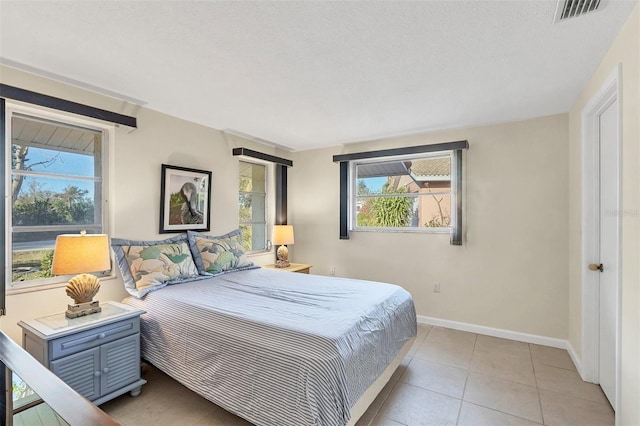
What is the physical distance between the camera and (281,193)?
15.3ft

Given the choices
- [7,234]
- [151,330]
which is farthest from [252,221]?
[7,234]

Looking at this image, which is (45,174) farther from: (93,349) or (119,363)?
(119,363)

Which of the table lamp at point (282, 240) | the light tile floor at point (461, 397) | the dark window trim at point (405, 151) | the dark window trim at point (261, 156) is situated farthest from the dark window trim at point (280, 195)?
the light tile floor at point (461, 397)

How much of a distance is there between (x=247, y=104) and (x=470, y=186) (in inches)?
105

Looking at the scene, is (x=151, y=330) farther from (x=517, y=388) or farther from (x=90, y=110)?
(x=517, y=388)

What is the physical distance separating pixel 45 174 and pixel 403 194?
12.2 feet

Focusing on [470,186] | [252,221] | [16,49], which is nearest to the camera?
[16,49]

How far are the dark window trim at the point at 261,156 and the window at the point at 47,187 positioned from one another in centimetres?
147

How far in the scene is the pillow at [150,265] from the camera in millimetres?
2521

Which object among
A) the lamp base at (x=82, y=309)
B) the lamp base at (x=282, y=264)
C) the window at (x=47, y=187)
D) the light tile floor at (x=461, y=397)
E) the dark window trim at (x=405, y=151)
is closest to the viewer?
the light tile floor at (x=461, y=397)

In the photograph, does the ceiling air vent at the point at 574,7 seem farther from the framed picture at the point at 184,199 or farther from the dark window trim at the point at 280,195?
the dark window trim at the point at 280,195

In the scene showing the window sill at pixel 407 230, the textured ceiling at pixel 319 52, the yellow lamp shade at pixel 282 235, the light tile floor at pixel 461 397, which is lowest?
the light tile floor at pixel 461 397

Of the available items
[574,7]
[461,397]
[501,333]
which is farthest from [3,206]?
[501,333]

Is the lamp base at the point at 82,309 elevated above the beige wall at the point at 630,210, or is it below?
below
